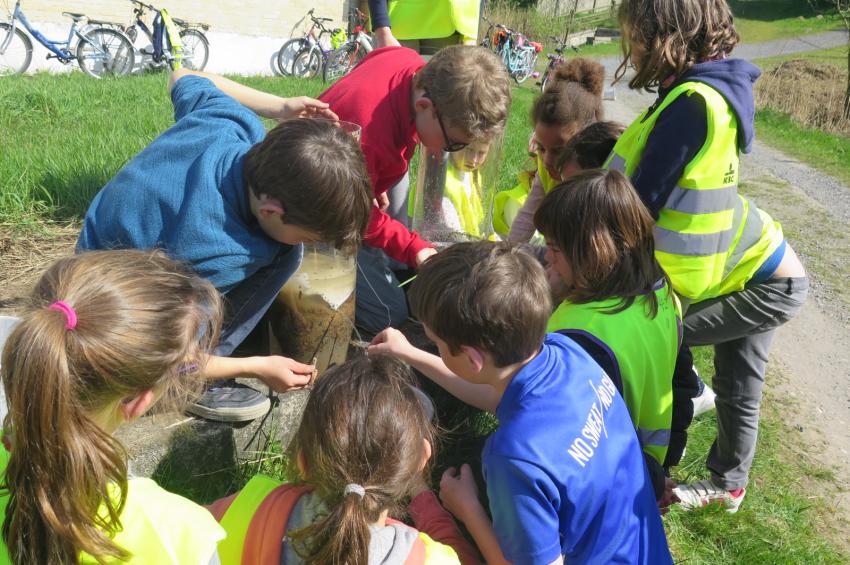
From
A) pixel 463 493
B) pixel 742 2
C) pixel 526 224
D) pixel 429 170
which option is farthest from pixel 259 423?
pixel 742 2

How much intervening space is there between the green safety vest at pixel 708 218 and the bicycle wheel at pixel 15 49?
1104cm

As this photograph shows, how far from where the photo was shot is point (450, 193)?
4.14 metres

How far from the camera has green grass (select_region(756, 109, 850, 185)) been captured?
10188mm

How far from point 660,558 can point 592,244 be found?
2.74 ft

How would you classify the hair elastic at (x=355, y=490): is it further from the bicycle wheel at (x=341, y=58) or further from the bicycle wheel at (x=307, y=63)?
the bicycle wheel at (x=307, y=63)

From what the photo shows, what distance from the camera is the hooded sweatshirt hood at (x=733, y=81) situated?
88.2 inches

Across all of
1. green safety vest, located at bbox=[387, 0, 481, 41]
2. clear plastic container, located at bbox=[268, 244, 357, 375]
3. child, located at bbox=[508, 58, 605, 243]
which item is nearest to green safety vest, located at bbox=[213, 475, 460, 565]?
clear plastic container, located at bbox=[268, 244, 357, 375]

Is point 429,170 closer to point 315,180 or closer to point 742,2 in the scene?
point 315,180

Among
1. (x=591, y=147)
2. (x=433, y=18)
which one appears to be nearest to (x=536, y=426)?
(x=591, y=147)

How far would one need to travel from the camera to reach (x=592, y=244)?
2.02 m

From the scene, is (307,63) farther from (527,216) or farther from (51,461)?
(51,461)

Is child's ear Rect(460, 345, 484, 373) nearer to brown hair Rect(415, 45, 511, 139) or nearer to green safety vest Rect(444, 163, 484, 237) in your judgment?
brown hair Rect(415, 45, 511, 139)

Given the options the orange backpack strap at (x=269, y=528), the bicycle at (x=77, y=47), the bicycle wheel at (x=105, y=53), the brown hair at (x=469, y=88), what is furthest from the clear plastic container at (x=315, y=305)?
the bicycle wheel at (x=105, y=53)

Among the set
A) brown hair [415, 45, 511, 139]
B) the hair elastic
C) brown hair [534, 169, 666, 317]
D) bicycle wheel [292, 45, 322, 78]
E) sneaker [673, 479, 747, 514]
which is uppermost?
brown hair [415, 45, 511, 139]
